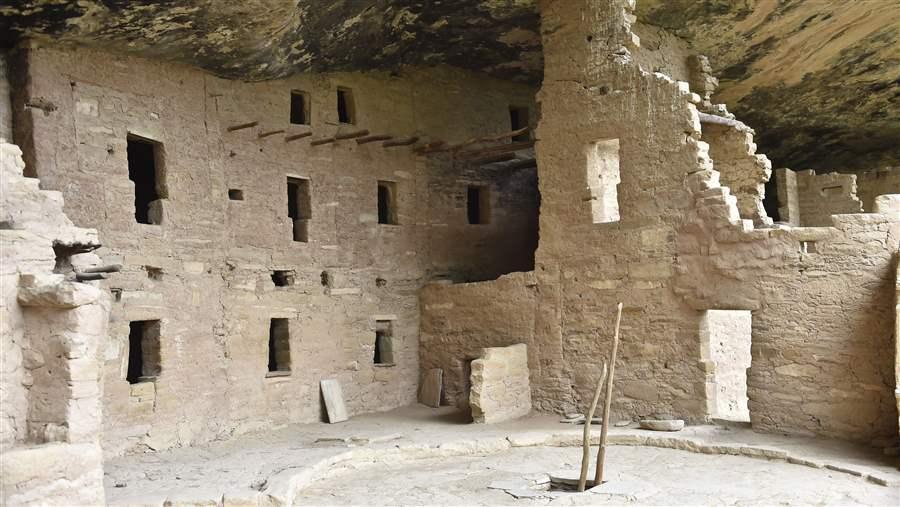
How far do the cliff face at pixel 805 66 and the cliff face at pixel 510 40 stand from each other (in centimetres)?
3

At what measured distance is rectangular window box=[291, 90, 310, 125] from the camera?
49.5 feet

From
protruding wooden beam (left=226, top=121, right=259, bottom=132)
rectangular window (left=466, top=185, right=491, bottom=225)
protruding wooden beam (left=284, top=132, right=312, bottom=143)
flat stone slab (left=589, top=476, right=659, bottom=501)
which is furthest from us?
rectangular window (left=466, top=185, right=491, bottom=225)

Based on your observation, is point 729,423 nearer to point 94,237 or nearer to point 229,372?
point 229,372

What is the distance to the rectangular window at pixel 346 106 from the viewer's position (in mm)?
15766

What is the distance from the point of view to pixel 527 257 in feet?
→ 58.8

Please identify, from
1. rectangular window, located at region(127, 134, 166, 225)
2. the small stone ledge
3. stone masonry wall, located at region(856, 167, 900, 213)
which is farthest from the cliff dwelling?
stone masonry wall, located at region(856, 167, 900, 213)

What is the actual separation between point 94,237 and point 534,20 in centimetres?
890

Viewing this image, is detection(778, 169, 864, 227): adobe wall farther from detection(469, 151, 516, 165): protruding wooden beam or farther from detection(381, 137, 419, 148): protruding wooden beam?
detection(381, 137, 419, 148): protruding wooden beam

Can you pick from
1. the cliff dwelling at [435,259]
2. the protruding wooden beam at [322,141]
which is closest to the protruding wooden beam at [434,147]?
the cliff dwelling at [435,259]

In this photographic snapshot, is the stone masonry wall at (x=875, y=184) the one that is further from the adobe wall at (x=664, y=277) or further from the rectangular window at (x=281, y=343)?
the rectangular window at (x=281, y=343)

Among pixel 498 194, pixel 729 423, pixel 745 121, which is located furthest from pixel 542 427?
pixel 745 121

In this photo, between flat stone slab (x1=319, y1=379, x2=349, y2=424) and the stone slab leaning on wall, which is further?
flat stone slab (x1=319, y1=379, x2=349, y2=424)

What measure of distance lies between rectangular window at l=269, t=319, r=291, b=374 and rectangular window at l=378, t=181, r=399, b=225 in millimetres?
3168

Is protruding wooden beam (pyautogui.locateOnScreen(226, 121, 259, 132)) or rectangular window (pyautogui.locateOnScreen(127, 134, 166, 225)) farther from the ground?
protruding wooden beam (pyautogui.locateOnScreen(226, 121, 259, 132))
